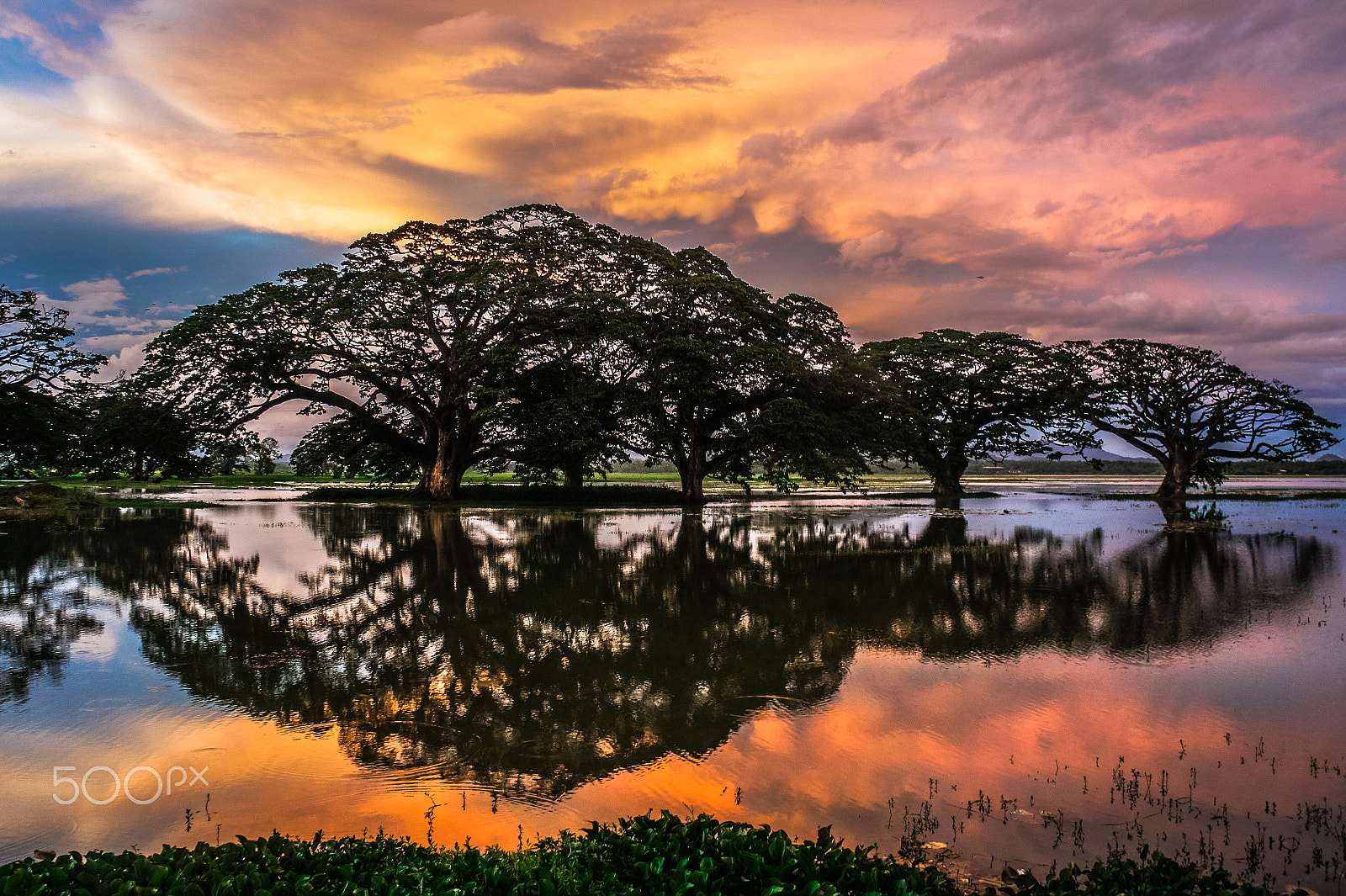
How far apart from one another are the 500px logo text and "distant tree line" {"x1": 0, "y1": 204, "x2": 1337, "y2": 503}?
98.6 ft

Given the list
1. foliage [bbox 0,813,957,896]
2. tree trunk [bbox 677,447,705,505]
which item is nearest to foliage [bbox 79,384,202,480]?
tree trunk [bbox 677,447,705,505]

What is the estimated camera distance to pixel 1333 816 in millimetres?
5574

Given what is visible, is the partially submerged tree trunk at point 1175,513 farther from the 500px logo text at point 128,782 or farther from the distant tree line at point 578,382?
the 500px logo text at point 128,782

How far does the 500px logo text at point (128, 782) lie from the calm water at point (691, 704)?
0.11 ft

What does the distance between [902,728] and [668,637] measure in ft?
14.5

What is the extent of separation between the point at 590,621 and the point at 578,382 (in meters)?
29.9

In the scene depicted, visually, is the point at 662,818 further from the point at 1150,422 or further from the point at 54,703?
the point at 1150,422

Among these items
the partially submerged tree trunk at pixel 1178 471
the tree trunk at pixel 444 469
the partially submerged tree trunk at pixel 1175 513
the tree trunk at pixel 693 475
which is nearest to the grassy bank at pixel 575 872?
the partially submerged tree trunk at pixel 1175 513

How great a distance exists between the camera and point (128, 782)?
6250 mm

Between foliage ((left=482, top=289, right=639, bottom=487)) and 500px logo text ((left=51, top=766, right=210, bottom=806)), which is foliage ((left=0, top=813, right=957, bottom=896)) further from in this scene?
foliage ((left=482, top=289, right=639, bottom=487))

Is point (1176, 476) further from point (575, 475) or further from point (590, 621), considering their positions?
point (590, 621)

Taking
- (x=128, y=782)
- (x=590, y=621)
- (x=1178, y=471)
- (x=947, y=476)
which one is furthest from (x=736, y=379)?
(x=128, y=782)

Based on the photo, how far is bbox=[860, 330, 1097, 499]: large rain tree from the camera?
45.7m

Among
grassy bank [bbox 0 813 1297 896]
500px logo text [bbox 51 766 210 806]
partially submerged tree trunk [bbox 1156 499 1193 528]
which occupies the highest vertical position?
grassy bank [bbox 0 813 1297 896]
